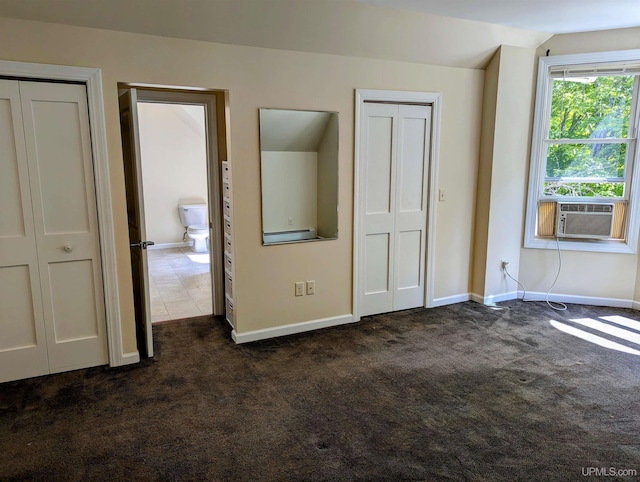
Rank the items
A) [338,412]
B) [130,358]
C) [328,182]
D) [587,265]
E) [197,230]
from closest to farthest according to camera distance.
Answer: [338,412]
[130,358]
[328,182]
[587,265]
[197,230]

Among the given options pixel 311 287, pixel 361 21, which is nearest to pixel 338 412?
pixel 311 287

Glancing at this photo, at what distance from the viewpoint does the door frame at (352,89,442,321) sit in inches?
143

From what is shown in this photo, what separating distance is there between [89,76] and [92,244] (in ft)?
3.52

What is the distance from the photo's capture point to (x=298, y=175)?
3.54 meters

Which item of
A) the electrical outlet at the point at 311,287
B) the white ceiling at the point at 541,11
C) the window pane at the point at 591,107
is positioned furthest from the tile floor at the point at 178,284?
the window pane at the point at 591,107

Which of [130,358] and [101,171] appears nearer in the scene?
[101,171]

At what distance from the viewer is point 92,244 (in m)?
2.89

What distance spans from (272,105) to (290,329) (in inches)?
70.9

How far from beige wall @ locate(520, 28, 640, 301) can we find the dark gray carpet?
930 millimetres

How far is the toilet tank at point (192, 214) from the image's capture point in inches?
273

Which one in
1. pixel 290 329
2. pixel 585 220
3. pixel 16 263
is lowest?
pixel 290 329

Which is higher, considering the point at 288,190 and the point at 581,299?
the point at 288,190

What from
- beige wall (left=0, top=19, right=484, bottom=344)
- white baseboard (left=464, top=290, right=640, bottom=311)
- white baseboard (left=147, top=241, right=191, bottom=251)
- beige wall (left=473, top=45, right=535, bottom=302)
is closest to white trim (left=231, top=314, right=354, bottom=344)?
beige wall (left=0, top=19, right=484, bottom=344)

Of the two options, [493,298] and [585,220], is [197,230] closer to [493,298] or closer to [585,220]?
[493,298]
